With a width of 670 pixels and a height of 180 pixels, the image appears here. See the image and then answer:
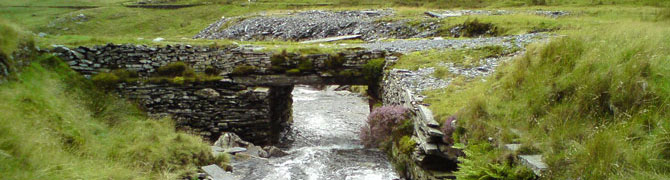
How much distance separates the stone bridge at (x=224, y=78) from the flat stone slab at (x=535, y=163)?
1103cm

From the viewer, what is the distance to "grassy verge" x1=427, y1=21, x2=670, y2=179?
4.60 metres

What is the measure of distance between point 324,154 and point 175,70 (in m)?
6.78

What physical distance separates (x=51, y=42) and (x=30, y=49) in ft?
6.44

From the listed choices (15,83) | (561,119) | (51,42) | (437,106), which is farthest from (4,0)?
(561,119)

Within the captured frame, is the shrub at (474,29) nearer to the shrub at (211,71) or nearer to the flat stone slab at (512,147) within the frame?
the shrub at (211,71)

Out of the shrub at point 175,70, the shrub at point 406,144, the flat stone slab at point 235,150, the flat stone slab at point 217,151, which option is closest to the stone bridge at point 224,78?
the shrub at point 175,70

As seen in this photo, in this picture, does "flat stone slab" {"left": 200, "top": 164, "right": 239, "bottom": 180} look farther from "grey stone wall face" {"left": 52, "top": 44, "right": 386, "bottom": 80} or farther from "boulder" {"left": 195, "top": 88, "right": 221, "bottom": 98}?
"grey stone wall face" {"left": 52, "top": 44, "right": 386, "bottom": 80}

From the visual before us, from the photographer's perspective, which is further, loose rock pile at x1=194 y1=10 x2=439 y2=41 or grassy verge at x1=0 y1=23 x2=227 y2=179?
loose rock pile at x1=194 y1=10 x2=439 y2=41

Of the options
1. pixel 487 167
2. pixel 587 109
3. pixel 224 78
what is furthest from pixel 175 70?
pixel 587 109

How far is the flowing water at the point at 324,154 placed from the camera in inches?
466

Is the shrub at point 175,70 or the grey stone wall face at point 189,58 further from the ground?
the grey stone wall face at point 189,58

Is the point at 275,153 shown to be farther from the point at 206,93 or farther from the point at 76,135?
the point at 76,135

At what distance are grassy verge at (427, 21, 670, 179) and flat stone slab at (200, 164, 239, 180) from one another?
5817mm

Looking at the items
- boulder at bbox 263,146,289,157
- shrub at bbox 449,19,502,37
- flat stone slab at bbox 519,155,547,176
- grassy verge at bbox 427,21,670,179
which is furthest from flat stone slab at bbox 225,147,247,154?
shrub at bbox 449,19,502,37
